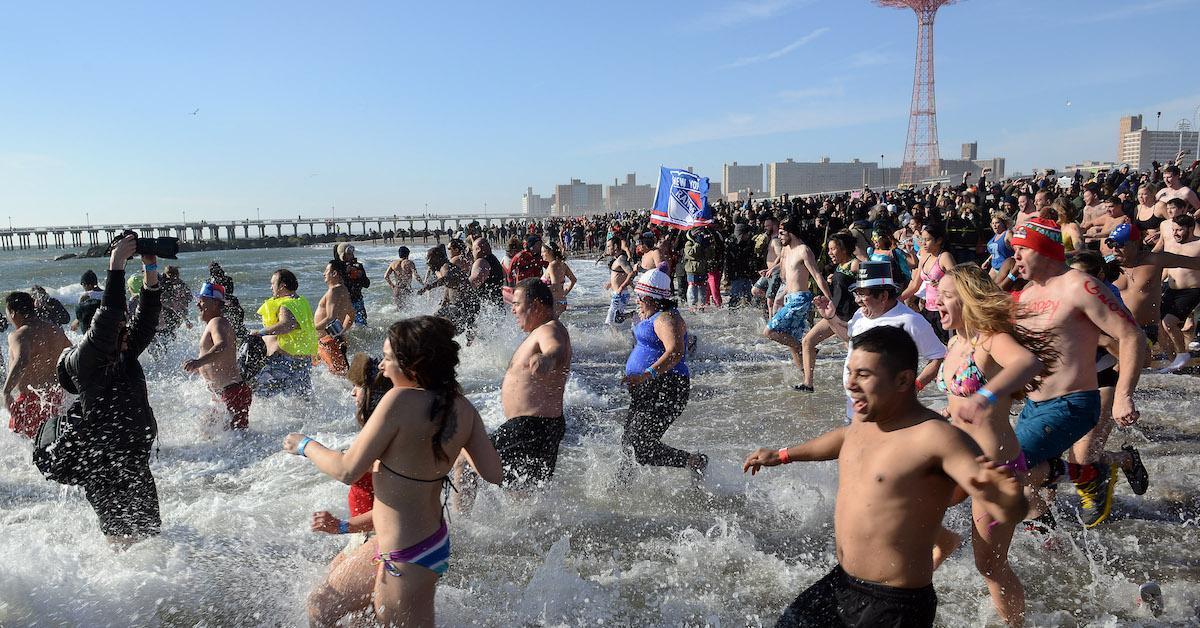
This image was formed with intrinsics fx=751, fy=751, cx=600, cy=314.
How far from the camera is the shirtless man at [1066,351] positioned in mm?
3428

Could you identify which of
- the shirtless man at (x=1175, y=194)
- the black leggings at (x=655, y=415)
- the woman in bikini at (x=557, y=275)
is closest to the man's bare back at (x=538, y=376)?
the black leggings at (x=655, y=415)

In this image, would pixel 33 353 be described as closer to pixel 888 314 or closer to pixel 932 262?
pixel 888 314

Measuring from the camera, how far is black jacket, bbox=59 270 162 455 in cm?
360

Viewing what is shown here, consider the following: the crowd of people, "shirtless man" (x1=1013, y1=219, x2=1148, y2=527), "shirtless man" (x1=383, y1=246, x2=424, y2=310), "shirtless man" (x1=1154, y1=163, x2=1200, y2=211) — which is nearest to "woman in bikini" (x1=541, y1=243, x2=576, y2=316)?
"shirtless man" (x1=383, y1=246, x2=424, y2=310)

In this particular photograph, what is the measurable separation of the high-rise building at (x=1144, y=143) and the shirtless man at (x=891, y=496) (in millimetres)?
53006

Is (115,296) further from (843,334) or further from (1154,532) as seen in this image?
(1154,532)

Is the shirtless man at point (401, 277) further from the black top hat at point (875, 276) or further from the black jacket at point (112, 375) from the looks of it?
the black top hat at point (875, 276)

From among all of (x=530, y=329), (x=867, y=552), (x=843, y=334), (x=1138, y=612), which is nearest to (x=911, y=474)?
(x=867, y=552)

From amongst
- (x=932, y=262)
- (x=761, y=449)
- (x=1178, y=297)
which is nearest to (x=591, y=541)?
(x=761, y=449)

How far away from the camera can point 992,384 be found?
2.98 metres

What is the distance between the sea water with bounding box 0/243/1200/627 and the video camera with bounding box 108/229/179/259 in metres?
1.57

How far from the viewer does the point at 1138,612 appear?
3367 mm

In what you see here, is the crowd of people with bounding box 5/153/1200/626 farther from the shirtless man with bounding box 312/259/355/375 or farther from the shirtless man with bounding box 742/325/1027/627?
the shirtless man with bounding box 312/259/355/375

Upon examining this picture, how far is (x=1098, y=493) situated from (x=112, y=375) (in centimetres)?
508
